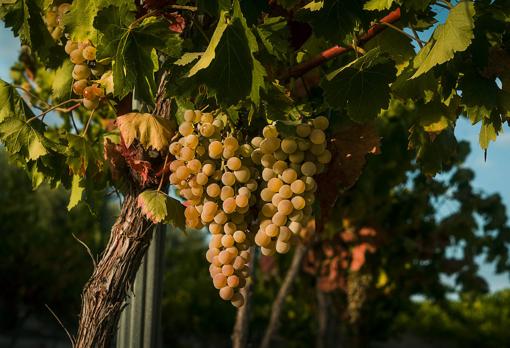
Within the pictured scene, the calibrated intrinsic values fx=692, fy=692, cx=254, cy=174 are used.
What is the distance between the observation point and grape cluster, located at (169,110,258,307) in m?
1.94

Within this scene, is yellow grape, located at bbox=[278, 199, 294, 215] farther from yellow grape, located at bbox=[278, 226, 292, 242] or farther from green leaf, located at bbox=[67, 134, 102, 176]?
green leaf, located at bbox=[67, 134, 102, 176]

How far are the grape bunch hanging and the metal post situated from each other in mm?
537

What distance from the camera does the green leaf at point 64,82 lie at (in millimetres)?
2609

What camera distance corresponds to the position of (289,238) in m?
1.94

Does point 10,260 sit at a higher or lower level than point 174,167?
lower

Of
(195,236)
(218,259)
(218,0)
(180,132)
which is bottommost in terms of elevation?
(195,236)

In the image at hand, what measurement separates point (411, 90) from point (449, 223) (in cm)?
605

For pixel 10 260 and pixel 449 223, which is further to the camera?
pixel 10 260

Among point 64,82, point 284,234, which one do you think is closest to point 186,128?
point 284,234

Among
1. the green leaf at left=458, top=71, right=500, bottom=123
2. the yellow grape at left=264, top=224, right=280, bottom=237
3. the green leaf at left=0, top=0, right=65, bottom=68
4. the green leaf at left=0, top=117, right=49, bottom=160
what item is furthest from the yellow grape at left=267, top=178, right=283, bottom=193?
the green leaf at left=0, top=0, right=65, bottom=68

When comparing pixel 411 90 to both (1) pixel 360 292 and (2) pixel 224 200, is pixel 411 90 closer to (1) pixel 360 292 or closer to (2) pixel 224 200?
(2) pixel 224 200

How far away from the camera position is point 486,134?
210 cm

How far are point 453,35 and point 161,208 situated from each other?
92 cm

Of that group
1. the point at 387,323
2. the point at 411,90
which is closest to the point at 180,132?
the point at 411,90
